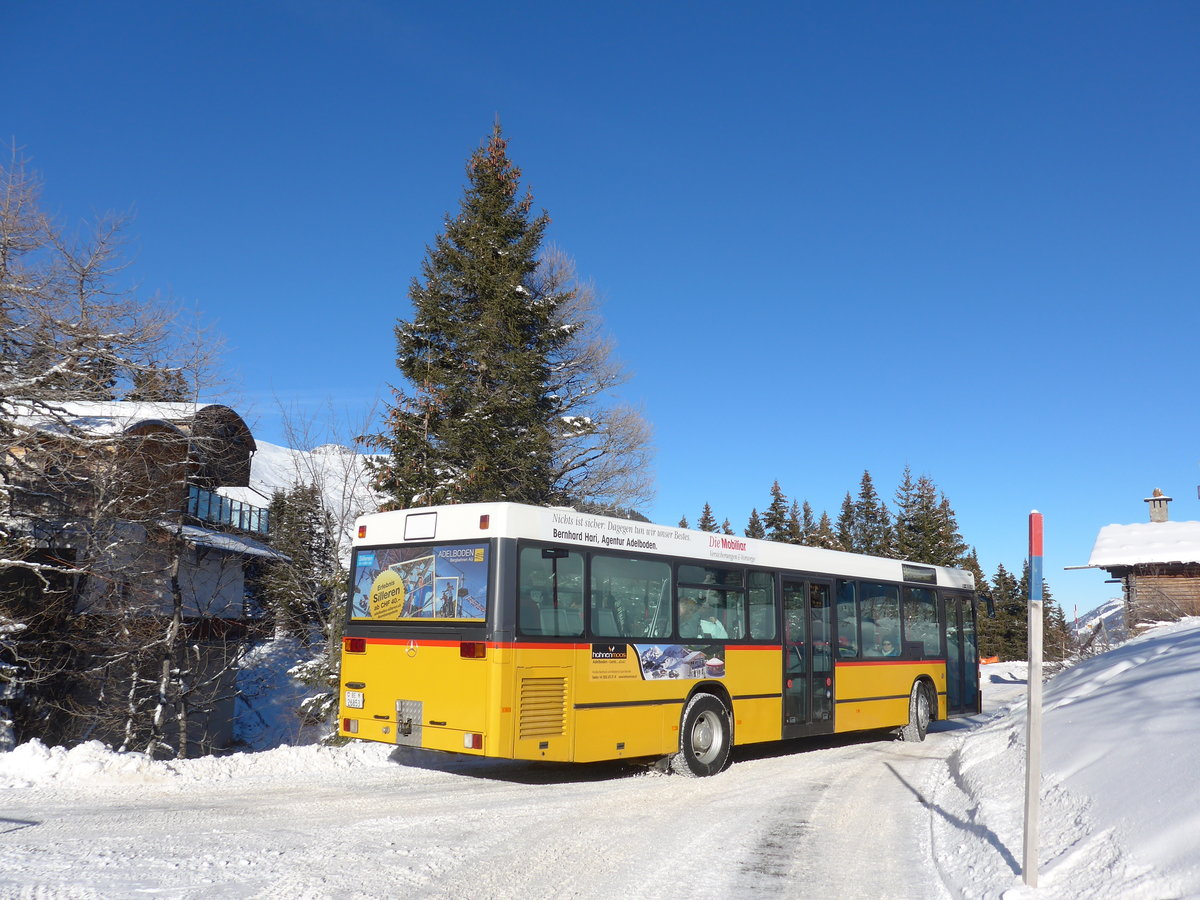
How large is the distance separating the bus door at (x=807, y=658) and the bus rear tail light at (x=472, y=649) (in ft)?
17.5

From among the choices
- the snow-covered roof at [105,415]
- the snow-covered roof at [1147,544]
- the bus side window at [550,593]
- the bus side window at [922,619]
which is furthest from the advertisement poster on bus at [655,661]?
the snow-covered roof at [1147,544]

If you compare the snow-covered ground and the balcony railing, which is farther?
Answer: the balcony railing

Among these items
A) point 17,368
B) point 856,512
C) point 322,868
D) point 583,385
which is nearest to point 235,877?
point 322,868

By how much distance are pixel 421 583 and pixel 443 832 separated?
3327 mm

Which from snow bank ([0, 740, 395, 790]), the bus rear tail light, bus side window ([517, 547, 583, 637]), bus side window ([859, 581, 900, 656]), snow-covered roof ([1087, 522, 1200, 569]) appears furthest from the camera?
snow-covered roof ([1087, 522, 1200, 569])

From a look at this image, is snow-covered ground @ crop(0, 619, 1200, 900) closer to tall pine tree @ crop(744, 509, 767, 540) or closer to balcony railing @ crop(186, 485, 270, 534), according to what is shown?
balcony railing @ crop(186, 485, 270, 534)

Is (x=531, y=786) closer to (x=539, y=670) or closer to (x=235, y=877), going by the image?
(x=539, y=670)

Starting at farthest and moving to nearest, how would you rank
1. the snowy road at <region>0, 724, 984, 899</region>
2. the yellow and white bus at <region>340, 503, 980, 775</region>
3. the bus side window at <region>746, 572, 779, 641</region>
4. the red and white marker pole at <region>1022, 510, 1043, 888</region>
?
1. the bus side window at <region>746, 572, 779, 641</region>
2. the yellow and white bus at <region>340, 503, 980, 775</region>
3. the snowy road at <region>0, 724, 984, 899</region>
4. the red and white marker pole at <region>1022, 510, 1043, 888</region>

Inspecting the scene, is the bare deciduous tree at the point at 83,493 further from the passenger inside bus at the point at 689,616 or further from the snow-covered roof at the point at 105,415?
the passenger inside bus at the point at 689,616

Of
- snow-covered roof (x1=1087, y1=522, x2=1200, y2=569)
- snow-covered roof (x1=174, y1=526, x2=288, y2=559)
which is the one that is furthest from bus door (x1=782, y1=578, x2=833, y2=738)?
snow-covered roof (x1=1087, y1=522, x2=1200, y2=569)

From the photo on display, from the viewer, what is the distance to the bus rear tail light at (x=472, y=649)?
30.0ft

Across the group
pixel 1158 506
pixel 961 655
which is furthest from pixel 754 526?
pixel 961 655

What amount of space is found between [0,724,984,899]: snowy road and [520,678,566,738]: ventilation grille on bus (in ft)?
2.12

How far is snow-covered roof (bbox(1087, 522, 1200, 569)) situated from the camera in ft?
116
